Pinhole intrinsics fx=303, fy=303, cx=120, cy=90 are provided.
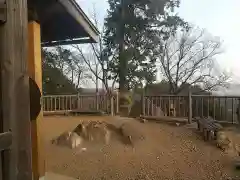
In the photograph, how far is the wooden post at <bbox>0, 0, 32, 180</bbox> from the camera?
2445mm

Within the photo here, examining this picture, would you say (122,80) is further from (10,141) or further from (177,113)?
(10,141)

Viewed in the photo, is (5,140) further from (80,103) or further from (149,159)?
(80,103)

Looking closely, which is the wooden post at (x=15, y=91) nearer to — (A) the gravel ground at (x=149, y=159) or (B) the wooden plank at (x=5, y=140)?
(B) the wooden plank at (x=5, y=140)

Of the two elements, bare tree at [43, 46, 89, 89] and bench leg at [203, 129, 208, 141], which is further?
bare tree at [43, 46, 89, 89]

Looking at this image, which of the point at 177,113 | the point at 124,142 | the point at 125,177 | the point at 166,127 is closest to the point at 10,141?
the point at 125,177

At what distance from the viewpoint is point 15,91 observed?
2.52 metres

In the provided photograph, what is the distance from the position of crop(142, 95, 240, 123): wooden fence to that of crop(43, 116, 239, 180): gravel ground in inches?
85.6

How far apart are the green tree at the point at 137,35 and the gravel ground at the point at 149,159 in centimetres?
1159

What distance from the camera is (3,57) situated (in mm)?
2463

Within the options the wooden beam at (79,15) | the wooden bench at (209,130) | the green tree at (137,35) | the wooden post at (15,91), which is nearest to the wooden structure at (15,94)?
the wooden post at (15,91)

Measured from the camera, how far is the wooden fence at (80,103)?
16.4 metres

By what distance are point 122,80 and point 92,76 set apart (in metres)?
5.68

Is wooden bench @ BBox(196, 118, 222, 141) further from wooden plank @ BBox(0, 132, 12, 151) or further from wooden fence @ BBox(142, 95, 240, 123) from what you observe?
wooden plank @ BBox(0, 132, 12, 151)

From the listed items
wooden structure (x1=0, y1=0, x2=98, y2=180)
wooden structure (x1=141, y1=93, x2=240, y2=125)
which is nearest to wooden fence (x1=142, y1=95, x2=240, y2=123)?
wooden structure (x1=141, y1=93, x2=240, y2=125)
